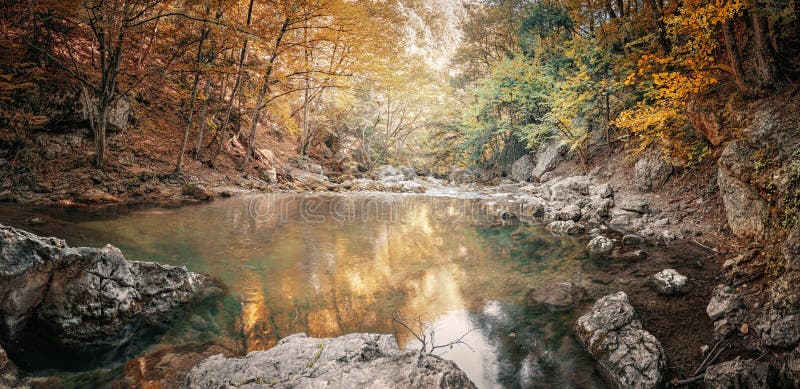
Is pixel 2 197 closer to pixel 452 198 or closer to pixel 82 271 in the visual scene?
pixel 82 271

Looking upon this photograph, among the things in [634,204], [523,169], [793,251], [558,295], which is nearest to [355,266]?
[558,295]

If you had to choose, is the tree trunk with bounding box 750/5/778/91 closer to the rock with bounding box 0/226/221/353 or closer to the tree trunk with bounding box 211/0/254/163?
the rock with bounding box 0/226/221/353

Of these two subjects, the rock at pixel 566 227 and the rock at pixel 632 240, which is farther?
the rock at pixel 566 227

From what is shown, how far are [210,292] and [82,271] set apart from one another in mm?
1338

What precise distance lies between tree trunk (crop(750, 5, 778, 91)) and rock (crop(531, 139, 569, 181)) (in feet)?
36.3

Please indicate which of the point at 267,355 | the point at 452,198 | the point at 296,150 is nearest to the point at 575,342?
the point at 267,355

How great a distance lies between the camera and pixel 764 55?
5656 mm

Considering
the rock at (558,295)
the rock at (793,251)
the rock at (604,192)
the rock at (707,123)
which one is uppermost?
the rock at (707,123)

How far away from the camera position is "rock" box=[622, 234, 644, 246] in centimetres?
664

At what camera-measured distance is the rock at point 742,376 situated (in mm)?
2354

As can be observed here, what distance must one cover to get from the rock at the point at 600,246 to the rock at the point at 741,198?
5.91ft

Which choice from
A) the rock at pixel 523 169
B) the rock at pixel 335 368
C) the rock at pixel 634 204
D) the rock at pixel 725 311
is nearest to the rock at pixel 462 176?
the rock at pixel 523 169

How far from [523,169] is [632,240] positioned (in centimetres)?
1380

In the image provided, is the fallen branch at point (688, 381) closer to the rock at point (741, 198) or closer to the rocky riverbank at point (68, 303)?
the rock at point (741, 198)
